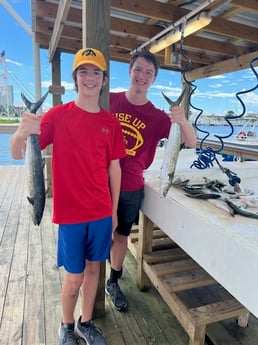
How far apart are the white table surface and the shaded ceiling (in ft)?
5.79

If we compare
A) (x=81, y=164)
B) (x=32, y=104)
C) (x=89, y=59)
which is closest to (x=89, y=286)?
(x=81, y=164)

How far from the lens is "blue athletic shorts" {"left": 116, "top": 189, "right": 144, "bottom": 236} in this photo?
170cm

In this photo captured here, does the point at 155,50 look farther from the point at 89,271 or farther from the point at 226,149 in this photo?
the point at 89,271

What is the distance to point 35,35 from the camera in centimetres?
386

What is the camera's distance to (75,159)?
4.13 feet

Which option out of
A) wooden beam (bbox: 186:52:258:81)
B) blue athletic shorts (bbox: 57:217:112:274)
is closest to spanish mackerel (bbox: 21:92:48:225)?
blue athletic shorts (bbox: 57:217:112:274)

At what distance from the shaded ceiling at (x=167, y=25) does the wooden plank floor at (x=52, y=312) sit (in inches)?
87.4

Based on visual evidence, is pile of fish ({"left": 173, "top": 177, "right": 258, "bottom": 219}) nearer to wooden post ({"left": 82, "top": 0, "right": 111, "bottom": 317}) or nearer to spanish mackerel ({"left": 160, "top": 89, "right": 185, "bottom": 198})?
spanish mackerel ({"left": 160, "top": 89, "right": 185, "bottom": 198})

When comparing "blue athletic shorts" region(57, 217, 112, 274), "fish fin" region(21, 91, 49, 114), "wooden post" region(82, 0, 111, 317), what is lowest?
"blue athletic shorts" region(57, 217, 112, 274)

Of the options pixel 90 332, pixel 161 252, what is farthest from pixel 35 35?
pixel 90 332

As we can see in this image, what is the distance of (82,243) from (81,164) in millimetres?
410

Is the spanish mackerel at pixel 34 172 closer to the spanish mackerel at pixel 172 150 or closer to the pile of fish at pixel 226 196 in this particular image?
the spanish mackerel at pixel 172 150

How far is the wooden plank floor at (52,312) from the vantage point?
1.57m

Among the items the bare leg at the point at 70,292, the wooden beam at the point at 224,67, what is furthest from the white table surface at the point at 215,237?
the wooden beam at the point at 224,67
